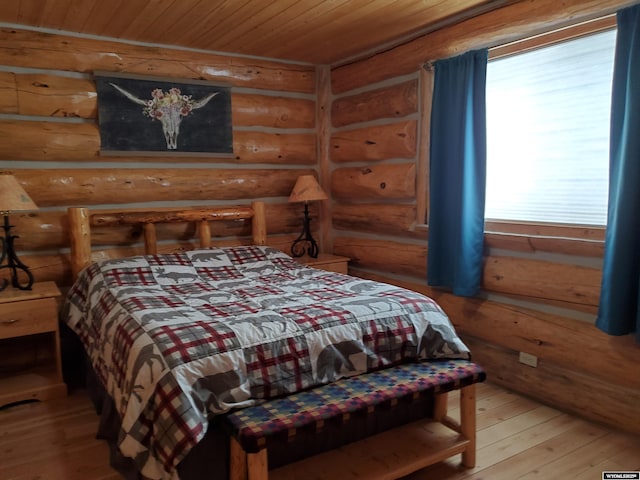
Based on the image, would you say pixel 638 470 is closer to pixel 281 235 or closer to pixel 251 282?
pixel 251 282

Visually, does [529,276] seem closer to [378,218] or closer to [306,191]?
[378,218]

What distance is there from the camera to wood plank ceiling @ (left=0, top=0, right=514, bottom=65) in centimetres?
281

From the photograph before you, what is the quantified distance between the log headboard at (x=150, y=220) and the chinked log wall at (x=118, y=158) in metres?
0.14

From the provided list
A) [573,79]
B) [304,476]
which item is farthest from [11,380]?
[573,79]

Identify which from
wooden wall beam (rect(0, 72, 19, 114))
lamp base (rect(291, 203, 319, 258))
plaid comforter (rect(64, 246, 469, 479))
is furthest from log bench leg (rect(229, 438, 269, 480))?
wooden wall beam (rect(0, 72, 19, 114))

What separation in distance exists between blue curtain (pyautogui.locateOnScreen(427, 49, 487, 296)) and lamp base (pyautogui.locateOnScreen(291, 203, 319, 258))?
1200 millimetres

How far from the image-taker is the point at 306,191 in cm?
396

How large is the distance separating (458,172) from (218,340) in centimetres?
197

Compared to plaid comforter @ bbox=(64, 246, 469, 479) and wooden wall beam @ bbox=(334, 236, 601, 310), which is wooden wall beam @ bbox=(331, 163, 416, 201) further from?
plaid comforter @ bbox=(64, 246, 469, 479)

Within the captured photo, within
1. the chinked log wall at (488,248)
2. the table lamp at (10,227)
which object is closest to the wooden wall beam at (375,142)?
the chinked log wall at (488,248)

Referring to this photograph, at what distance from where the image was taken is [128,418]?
1822mm

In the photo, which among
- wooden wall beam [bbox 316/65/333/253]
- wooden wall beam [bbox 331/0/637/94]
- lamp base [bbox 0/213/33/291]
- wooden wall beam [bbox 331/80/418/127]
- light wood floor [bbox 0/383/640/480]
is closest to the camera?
light wood floor [bbox 0/383/640/480]

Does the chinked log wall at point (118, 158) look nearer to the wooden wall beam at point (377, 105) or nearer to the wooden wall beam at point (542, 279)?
the wooden wall beam at point (377, 105)

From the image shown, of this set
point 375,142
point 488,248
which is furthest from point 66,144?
point 488,248
